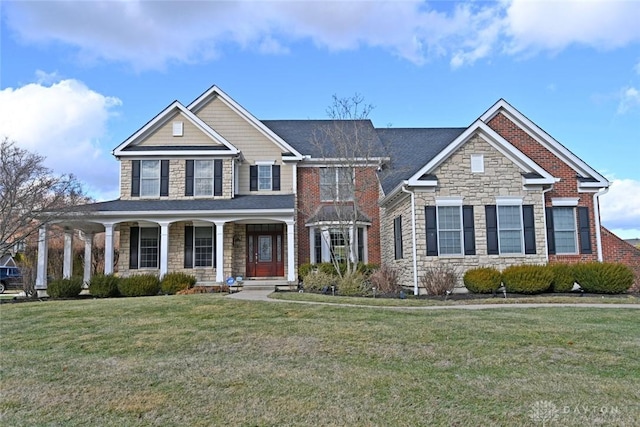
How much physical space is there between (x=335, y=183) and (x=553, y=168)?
8.26 metres

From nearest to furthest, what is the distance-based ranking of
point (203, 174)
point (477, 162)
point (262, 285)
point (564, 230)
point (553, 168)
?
point (477, 162) → point (564, 230) → point (553, 168) → point (262, 285) → point (203, 174)

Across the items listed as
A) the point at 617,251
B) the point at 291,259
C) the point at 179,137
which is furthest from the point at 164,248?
the point at 617,251

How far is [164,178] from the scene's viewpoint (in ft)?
69.3

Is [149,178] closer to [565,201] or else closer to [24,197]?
[24,197]

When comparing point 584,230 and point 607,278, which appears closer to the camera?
point 607,278

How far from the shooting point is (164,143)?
2139 cm

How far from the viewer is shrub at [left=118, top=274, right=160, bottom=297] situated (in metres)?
17.2

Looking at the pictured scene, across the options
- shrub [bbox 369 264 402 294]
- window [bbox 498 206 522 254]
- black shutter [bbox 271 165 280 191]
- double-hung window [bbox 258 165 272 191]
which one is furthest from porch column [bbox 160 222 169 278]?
window [bbox 498 206 522 254]

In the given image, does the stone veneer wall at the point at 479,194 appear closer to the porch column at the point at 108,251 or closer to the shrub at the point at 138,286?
the shrub at the point at 138,286

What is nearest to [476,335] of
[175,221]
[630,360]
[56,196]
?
[630,360]

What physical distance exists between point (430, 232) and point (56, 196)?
1360cm

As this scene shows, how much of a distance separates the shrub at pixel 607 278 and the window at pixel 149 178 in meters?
16.0

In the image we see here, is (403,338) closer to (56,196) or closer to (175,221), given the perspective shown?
(175,221)

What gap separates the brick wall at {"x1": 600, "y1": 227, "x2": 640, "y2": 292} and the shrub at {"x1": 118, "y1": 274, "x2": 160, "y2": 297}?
15.6 metres
